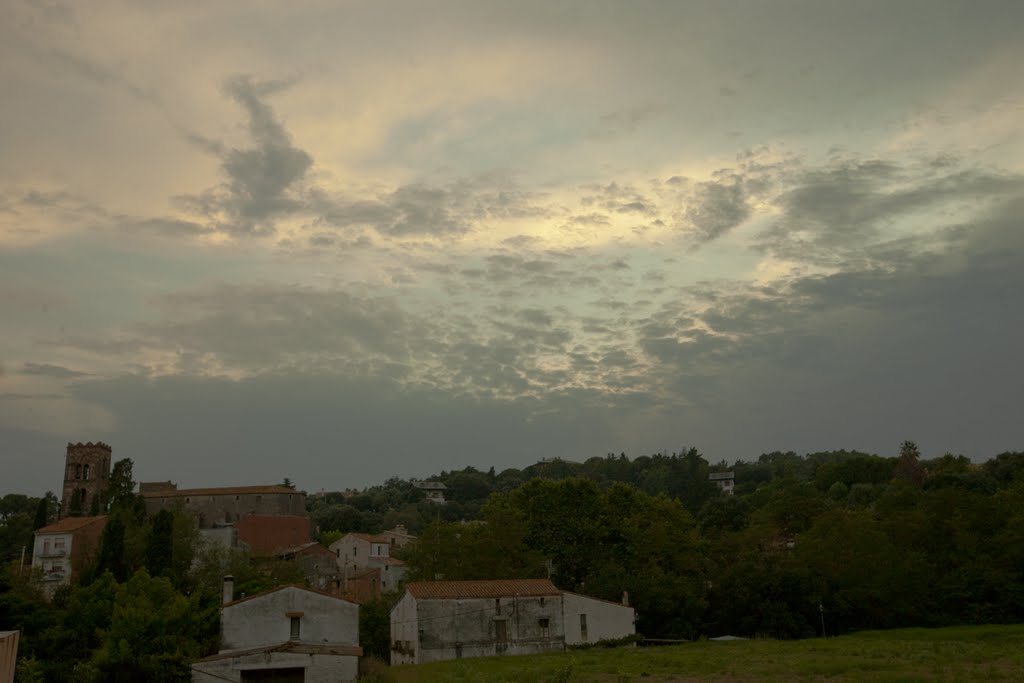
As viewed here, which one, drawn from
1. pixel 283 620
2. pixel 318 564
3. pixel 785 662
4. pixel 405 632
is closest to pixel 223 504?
pixel 318 564

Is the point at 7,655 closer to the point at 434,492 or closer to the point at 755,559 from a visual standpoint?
the point at 755,559

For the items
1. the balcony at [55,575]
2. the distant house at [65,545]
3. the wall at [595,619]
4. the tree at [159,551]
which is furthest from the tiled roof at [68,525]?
→ the wall at [595,619]

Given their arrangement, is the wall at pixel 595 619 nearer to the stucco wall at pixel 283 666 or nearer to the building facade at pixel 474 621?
the building facade at pixel 474 621

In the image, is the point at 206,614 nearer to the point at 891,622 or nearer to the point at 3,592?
the point at 3,592

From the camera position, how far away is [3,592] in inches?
1766

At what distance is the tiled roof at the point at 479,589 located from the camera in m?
52.2

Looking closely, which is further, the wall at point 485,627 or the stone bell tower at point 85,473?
the stone bell tower at point 85,473

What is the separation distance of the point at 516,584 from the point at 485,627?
3560 millimetres

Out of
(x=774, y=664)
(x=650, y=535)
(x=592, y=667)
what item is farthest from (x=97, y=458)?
(x=774, y=664)

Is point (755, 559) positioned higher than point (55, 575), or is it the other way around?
point (55, 575)

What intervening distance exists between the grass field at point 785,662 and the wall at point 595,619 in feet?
6.77

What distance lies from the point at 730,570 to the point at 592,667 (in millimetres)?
23789

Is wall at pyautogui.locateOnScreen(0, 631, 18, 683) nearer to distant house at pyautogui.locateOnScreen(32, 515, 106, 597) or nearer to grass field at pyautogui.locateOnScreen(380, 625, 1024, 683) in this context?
grass field at pyautogui.locateOnScreen(380, 625, 1024, 683)

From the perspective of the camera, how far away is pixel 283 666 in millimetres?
40000
